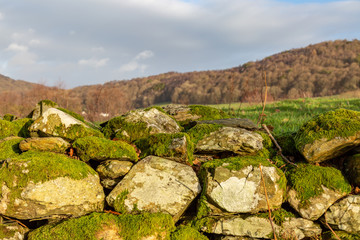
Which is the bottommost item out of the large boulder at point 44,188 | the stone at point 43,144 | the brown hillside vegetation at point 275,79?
the large boulder at point 44,188

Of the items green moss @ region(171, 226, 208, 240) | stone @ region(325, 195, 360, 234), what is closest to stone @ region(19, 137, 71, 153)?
green moss @ region(171, 226, 208, 240)

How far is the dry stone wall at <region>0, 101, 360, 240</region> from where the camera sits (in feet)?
8.83

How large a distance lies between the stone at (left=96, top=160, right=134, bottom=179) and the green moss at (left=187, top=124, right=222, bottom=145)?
115cm

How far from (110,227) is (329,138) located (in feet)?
9.87

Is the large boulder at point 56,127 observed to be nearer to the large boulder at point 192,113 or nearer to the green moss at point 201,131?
the green moss at point 201,131

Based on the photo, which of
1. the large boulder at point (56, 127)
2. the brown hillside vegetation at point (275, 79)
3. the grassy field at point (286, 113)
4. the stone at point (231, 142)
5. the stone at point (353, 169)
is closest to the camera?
the stone at point (353, 169)

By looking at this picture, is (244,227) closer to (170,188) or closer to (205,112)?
(170,188)

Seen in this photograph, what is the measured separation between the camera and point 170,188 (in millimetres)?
2994

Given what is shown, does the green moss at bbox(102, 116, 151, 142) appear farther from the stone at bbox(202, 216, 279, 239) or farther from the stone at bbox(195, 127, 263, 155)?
the stone at bbox(202, 216, 279, 239)

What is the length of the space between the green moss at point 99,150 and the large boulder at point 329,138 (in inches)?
97.2

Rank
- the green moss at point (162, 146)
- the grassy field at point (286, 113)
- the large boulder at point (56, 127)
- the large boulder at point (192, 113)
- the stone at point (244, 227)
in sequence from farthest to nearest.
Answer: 1. the grassy field at point (286, 113)
2. the large boulder at point (192, 113)
3. the large boulder at point (56, 127)
4. the green moss at point (162, 146)
5. the stone at point (244, 227)

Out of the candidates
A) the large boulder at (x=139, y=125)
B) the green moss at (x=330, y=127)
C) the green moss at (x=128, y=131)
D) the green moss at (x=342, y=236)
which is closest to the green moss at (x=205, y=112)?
the large boulder at (x=139, y=125)

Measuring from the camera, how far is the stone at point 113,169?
314 centimetres

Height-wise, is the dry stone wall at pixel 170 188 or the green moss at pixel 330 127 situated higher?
the green moss at pixel 330 127
